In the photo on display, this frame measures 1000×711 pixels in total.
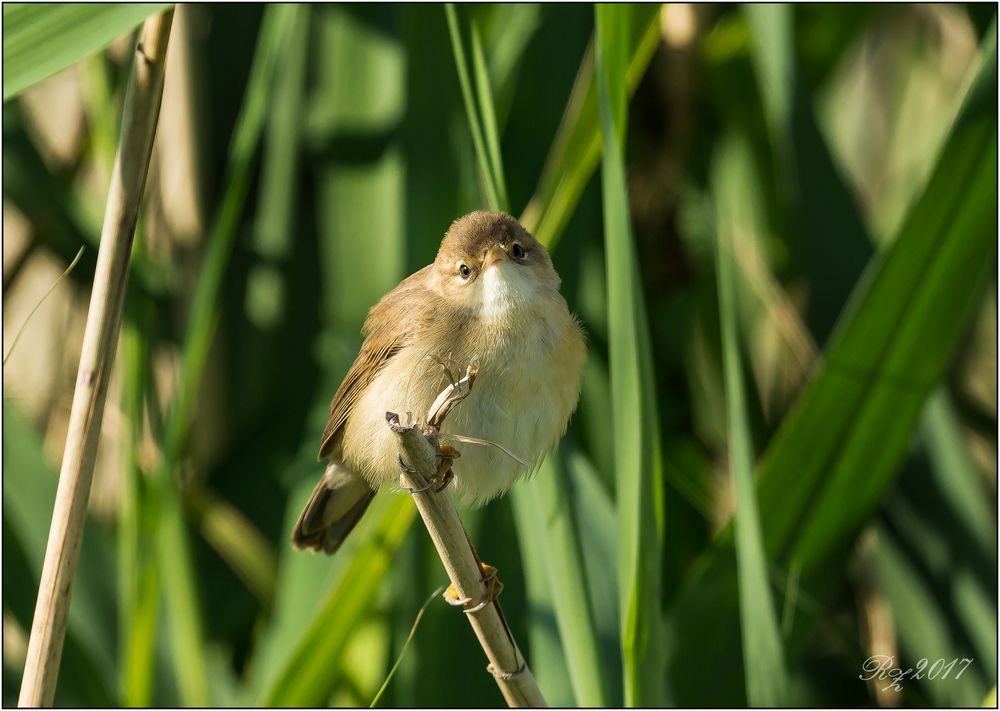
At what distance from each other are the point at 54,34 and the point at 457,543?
0.92 m

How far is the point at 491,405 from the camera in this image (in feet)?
5.65

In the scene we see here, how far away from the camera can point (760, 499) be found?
2.24m

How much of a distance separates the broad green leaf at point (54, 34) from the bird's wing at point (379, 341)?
598 mm

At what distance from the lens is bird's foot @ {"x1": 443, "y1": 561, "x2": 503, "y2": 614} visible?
145 centimetres

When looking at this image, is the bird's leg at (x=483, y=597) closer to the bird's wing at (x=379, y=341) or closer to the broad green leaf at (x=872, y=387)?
the bird's wing at (x=379, y=341)

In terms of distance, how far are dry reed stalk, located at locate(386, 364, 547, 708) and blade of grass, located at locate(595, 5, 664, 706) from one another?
7.8 inches

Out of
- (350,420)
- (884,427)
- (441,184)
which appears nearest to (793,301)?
(884,427)

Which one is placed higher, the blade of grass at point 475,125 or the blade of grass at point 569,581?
the blade of grass at point 475,125

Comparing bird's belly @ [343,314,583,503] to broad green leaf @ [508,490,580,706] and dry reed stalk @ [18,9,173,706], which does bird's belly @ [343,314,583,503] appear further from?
dry reed stalk @ [18,9,173,706]

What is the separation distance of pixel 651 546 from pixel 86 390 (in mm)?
844

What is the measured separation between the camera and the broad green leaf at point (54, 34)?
1508 mm

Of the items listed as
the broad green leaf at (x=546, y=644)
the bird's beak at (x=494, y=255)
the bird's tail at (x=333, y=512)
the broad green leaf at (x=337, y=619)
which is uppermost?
the bird's beak at (x=494, y=255)

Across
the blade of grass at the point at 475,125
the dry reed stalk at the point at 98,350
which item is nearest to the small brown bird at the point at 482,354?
the blade of grass at the point at 475,125

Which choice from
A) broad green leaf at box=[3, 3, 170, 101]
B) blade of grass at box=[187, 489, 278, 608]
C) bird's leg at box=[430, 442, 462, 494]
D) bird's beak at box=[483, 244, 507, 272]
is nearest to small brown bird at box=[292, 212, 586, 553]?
bird's beak at box=[483, 244, 507, 272]
